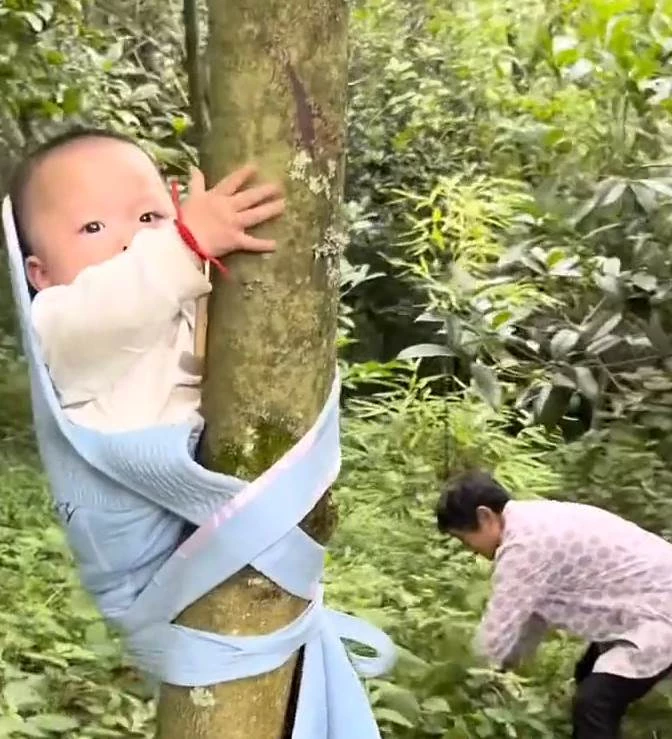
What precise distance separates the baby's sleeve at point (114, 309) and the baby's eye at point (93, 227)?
0.05 m

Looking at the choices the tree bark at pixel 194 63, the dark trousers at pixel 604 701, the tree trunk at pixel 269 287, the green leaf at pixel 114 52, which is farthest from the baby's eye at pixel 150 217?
the green leaf at pixel 114 52

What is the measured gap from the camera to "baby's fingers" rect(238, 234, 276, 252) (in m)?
0.71

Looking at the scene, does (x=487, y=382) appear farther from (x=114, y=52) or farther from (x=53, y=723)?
(x=114, y=52)

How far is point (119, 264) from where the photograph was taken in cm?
75

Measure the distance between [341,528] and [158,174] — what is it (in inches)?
69.1

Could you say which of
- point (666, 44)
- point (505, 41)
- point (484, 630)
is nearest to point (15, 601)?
point (484, 630)

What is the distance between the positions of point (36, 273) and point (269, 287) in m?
0.21

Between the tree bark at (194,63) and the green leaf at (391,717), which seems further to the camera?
the tree bark at (194,63)

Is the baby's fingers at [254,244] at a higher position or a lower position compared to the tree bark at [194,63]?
higher

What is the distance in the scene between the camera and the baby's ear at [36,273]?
2.72 feet

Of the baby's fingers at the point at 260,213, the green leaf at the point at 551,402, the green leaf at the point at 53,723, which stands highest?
the baby's fingers at the point at 260,213

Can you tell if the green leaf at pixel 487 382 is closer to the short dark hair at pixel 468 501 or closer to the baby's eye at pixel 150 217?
the short dark hair at pixel 468 501

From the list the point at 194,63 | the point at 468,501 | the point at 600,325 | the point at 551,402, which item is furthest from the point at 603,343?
the point at 194,63

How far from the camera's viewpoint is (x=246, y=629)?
0.76 m
